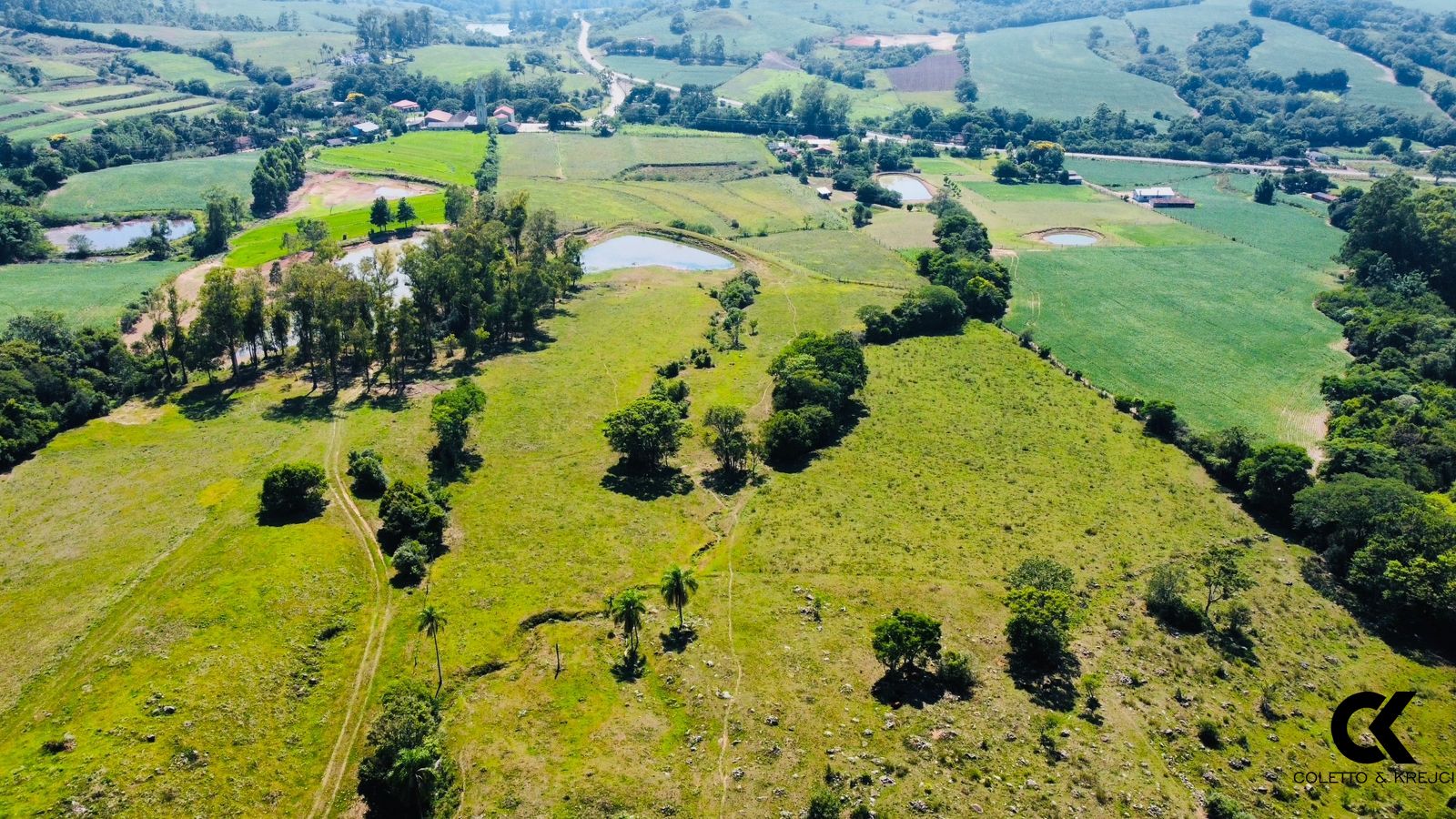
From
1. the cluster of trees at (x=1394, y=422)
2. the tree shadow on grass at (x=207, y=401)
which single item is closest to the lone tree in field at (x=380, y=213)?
the tree shadow on grass at (x=207, y=401)

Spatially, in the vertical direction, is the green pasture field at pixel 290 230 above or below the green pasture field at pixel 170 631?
above

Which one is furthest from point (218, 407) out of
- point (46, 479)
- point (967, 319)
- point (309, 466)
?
point (967, 319)

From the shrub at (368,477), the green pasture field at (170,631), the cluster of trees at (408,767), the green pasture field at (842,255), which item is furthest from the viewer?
the green pasture field at (842,255)

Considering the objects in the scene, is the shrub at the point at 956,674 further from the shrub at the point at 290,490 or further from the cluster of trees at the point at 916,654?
the shrub at the point at 290,490

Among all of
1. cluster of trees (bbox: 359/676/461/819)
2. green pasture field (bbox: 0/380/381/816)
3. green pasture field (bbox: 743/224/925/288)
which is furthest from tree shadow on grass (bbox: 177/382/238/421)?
green pasture field (bbox: 743/224/925/288)

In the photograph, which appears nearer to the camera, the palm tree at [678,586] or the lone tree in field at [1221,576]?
the palm tree at [678,586]

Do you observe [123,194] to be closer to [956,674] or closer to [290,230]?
[290,230]
